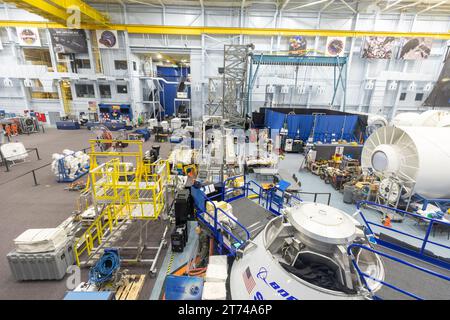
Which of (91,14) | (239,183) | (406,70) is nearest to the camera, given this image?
(239,183)

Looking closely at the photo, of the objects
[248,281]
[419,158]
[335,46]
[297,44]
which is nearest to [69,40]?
[297,44]

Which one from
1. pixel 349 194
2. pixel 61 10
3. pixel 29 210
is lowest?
pixel 29 210

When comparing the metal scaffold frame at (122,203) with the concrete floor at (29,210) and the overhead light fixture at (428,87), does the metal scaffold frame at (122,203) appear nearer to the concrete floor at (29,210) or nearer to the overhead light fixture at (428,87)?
the concrete floor at (29,210)

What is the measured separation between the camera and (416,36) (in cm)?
2080

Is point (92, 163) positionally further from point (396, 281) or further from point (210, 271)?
point (396, 281)

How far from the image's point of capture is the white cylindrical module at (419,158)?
7340 mm

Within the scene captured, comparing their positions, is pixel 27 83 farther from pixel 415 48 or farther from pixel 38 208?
pixel 415 48

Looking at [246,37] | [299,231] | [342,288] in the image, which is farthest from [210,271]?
[246,37]

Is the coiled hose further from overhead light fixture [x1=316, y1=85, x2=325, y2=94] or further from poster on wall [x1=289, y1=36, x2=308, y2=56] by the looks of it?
overhead light fixture [x1=316, y1=85, x2=325, y2=94]

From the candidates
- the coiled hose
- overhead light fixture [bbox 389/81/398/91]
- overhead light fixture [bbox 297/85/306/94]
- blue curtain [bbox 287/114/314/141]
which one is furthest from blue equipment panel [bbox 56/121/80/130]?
overhead light fixture [bbox 389/81/398/91]

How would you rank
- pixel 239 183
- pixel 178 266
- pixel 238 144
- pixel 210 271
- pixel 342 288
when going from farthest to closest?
1. pixel 238 144
2. pixel 239 183
3. pixel 178 266
4. pixel 210 271
5. pixel 342 288

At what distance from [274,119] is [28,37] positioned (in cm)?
2580

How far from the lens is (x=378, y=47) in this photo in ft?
68.6

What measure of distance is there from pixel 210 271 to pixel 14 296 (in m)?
4.57
